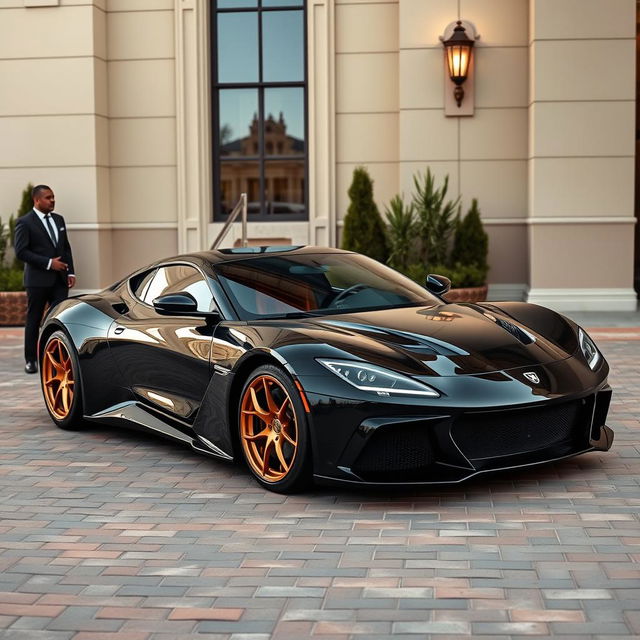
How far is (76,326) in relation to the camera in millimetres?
7508

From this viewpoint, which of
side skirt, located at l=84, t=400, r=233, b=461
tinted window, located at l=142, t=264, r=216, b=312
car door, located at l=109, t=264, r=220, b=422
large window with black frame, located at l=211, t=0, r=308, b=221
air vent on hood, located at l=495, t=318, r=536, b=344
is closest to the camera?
air vent on hood, located at l=495, t=318, r=536, b=344

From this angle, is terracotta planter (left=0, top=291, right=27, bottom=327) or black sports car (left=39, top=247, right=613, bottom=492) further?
terracotta planter (left=0, top=291, right=27, bottom=327)

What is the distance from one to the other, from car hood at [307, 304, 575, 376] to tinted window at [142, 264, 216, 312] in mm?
771

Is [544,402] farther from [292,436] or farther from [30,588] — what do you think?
[30,588]

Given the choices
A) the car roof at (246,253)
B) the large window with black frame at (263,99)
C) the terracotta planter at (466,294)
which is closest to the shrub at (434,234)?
the terracotta planter at (466,294)

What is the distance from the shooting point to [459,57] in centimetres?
1440

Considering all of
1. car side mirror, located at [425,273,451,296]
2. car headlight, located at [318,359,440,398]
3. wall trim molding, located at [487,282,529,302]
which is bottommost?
wall trim molding, located at [487,282,529,302]

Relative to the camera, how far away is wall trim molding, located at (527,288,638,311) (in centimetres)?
1420

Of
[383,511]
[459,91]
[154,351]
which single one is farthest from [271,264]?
[459,91]

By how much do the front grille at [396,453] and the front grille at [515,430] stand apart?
0.16m

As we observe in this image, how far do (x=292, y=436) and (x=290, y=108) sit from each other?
1074 centimetres

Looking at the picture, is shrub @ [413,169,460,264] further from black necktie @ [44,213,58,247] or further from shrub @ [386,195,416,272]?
black necktie @ [44,213,58,247]

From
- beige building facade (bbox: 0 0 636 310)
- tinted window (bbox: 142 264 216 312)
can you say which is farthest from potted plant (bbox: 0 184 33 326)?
tinted window (bbox: 142 264 216 312)

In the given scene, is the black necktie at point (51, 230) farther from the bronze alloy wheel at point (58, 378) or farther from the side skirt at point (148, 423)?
the side skirt at point (148, 423)
